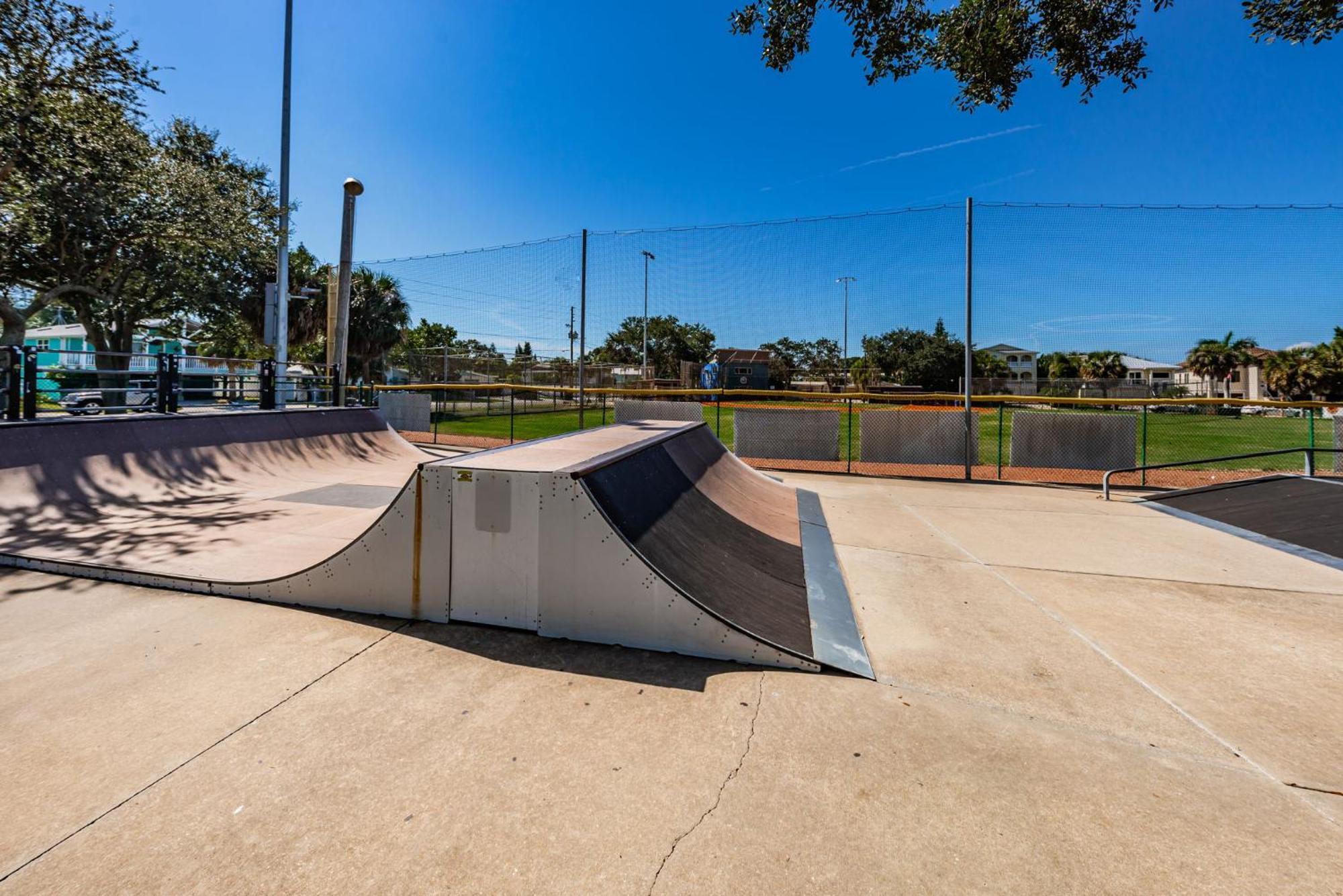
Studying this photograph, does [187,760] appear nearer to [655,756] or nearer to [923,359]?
[655,756]

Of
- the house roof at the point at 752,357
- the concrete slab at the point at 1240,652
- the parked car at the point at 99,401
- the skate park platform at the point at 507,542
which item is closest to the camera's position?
the concrete slab at the point at 1240,652

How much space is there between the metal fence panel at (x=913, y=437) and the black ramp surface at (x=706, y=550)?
7536 mm

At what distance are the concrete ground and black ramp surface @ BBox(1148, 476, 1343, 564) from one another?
274cm

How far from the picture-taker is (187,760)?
2.31 m

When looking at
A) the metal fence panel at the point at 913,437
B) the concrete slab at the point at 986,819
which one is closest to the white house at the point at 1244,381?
the metal fence panel at the point at 913,437

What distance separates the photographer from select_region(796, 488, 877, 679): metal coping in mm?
3232

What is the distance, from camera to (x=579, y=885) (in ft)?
5.74

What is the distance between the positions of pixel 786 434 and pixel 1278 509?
7705 millimetres

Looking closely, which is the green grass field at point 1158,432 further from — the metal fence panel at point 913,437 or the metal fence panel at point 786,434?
the metal fence panel at point 786,434

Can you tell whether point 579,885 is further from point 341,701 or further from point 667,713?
point 341,701

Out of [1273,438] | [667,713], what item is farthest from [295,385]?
[1273,438]

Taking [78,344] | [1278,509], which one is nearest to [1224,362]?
[1278,509]

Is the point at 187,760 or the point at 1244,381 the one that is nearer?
the point at 187,760

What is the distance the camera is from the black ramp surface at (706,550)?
352 centimetres
